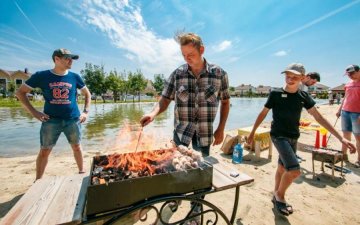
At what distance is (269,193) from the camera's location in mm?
4215

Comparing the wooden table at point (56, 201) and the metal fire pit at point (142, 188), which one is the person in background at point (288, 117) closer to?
the wooden table at point (56, 201)

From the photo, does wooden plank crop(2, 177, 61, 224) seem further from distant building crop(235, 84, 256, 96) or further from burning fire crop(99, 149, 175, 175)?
distant building crop(235, 84, 256, 96)

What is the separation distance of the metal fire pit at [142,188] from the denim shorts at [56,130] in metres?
2.18

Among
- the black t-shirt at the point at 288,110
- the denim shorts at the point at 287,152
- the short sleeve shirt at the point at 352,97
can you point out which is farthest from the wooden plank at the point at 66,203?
the short sleeve shirt at the point at 352,97

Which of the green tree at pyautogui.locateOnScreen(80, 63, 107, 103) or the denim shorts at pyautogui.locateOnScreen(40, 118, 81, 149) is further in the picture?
the green tree at pyautogui.locateOnScreen(80, 63, 107, 103)

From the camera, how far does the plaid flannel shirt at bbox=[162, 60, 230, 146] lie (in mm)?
2939

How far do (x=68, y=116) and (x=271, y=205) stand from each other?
13.1 feet

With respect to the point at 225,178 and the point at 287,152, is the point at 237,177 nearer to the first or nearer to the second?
the point at 225,178

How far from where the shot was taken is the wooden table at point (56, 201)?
1548 mm

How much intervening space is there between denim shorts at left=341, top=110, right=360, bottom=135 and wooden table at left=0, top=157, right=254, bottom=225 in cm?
523

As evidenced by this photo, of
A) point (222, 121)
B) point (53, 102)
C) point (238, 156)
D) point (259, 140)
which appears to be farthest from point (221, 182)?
point (259, 140)

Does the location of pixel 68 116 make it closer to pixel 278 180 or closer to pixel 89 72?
pixel 278 180

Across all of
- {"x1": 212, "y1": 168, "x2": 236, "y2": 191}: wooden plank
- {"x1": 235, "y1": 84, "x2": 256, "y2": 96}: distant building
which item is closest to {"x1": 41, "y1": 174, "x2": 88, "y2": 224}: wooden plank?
{"x1": 212, "y1": 168, "x2": 236, "y2": 191}: wooden plank

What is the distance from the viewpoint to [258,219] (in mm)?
Answer: 3332
